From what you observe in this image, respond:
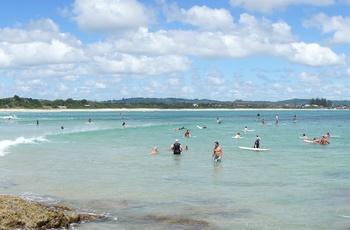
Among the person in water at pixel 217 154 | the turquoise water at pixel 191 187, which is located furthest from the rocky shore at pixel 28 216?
the person in water at pixel 217 154

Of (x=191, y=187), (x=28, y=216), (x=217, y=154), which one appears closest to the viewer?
(x=28, y=216)

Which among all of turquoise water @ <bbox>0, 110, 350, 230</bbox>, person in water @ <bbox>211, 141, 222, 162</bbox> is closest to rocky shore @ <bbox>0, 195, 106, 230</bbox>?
turquoise water @ <bbox>0, 110, 350, 230</bbox>

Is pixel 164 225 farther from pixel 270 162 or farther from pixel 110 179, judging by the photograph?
pixel 270 162

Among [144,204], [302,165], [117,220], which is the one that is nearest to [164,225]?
[117,220]

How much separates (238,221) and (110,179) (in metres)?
10.4

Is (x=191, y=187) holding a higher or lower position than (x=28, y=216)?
lower

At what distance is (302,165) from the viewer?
31.5 metres

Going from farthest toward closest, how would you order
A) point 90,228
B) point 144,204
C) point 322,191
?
point 322,191
point 144,204
point 90,228

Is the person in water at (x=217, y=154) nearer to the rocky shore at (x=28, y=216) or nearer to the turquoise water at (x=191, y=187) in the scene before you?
the turquoise water at (x=191, y=187)

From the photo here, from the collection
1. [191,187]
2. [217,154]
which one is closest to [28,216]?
[191,187]

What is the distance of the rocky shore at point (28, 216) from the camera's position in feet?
46.9

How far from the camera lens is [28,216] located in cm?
1462

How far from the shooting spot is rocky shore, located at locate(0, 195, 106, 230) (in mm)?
14281

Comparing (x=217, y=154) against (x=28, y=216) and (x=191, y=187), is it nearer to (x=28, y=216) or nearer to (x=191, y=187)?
(x=191, y=187)
